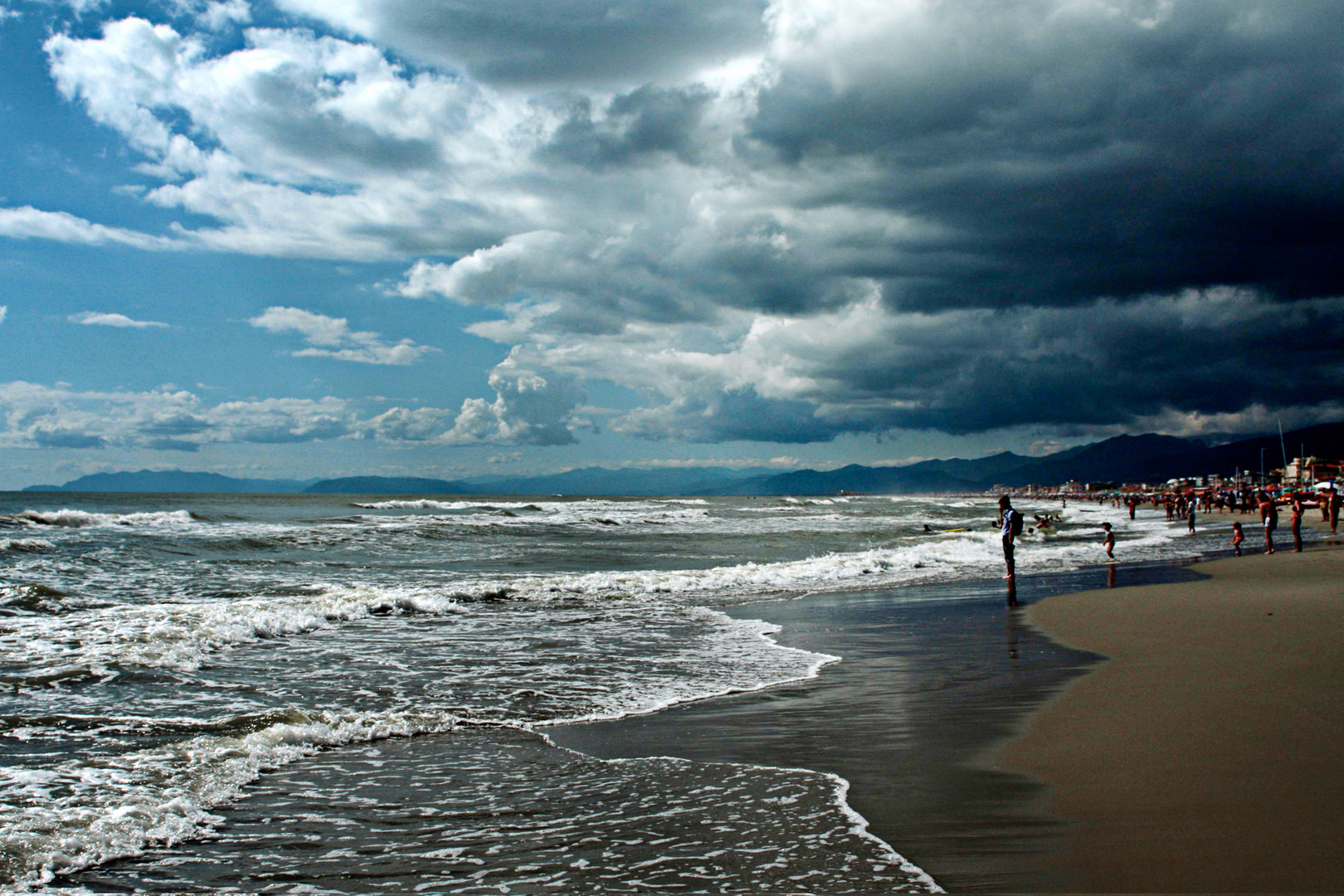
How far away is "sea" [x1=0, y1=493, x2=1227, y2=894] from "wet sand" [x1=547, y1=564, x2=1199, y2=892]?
0.29m

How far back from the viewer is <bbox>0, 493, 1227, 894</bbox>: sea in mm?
4051

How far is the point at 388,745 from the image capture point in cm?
654

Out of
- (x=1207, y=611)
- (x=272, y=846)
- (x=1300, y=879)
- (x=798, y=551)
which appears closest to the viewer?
(x=1300, y=879)

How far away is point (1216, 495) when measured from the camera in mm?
90375

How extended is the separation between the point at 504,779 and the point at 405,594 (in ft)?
37.1

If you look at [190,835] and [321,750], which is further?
[321,750]

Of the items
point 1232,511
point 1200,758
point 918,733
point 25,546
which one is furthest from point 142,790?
point 1232,511

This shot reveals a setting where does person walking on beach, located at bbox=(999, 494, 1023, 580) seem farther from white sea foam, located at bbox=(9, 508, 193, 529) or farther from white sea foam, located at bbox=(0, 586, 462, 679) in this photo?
white sea foam, located at bbox=(9, 508, 193, 529)

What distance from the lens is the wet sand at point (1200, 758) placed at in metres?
3.61

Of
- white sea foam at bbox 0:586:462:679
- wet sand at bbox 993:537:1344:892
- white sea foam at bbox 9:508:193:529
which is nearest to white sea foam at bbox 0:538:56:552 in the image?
white sea foam at bbox 0:586:462:679

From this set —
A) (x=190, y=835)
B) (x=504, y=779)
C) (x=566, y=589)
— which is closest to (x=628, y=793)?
(x=504, y=779)

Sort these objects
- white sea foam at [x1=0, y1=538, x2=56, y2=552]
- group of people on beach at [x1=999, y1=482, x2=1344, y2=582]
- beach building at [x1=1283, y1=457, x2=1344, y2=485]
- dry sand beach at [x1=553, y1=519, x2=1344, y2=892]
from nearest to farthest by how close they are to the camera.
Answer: dry sand beach at [x1=553, y1=519, x2=1344, y2=892] < group of people on beach at [x1=999, y1=482, x2=1344, y2=582] < white sea foam at [x1=0, y1=538, x2=56, y2=552] < beach building at [x1=1283, y1=457, x2=1344, y2=485]

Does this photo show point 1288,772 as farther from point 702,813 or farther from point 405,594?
point 405,594

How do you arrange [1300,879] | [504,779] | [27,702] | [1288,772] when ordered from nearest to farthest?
[1300,879]
[1288,772]
[504,779]
[27,702]
